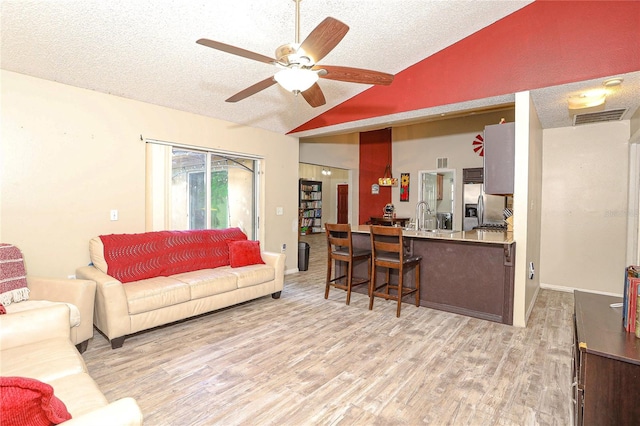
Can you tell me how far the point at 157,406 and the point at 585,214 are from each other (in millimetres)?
5518

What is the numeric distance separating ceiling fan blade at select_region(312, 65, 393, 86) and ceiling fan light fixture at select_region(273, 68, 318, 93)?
0.29 ft

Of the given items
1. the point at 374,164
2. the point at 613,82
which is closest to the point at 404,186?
the point at 374,164

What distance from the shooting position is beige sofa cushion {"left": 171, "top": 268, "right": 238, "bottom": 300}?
323cm

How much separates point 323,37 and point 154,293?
2.62m

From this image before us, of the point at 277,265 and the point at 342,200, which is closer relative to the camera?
the point at 277,265

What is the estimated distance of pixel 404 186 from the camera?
8.36 meters

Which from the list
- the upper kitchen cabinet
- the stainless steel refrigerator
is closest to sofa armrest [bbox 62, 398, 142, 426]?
the upper kitchen cabinet

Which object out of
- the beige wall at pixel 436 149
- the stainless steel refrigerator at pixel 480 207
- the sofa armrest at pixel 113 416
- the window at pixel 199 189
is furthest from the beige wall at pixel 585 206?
the sofa armrest at pixel 113 416

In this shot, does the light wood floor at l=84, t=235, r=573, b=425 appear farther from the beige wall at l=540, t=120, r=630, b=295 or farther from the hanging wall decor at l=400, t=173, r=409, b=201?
the hanging wall decor at l=400, t=173, r=409, b=201

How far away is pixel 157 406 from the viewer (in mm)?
1951

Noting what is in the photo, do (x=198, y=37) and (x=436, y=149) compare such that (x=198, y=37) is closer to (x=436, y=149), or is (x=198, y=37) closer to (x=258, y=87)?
(x=258, y=87)

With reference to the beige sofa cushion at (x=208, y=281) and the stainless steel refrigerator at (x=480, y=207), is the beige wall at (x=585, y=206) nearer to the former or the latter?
the stainless steel refrigerator at (x=480, y=207)

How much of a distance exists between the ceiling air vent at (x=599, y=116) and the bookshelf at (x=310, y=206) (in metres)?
8.27

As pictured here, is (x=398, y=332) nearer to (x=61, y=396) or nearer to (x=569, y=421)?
(x=569, y=421)
